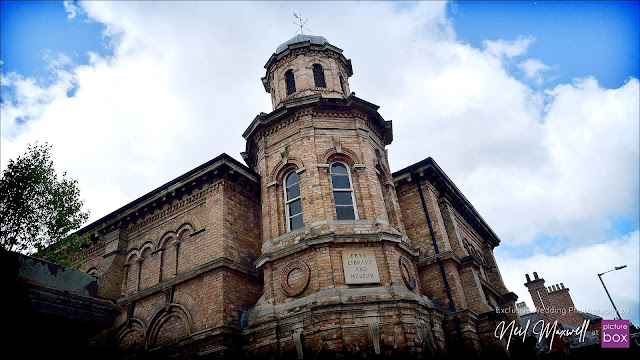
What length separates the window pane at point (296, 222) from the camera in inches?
520

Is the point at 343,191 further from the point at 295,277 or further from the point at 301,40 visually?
the point at 301,40

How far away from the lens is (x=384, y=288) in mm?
11242

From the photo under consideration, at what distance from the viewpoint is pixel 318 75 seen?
719 inches

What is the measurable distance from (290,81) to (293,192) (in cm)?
679

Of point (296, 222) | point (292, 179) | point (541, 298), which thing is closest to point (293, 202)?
point (296, 222)

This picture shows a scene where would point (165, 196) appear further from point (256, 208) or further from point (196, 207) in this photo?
point (256, 208)

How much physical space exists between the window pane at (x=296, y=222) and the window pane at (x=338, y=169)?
78.9 inches

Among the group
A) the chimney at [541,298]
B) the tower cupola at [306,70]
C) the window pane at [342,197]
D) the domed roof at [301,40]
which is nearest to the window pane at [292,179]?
the window pane at [342,197]

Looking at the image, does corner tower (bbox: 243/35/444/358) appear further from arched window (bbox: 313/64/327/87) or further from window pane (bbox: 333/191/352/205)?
arched window (bbox: 313/64/327/87)

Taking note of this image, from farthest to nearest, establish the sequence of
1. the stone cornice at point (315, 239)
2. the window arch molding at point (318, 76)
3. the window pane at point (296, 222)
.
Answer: the window arch molding at point (318, 76)
the window pane at point (296, 222)
the stone cornice at point (315, 239)

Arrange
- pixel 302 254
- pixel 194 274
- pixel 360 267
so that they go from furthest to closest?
pixel 194 274
pixel 302 254
pixel 360 267

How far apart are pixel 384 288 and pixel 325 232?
2.34 m

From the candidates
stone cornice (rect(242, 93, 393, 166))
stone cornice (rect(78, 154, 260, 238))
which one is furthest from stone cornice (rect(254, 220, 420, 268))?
stone cornice (rect(242, 93, 393, 166))

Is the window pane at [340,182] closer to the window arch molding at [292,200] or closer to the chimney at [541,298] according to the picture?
the window arch molding at [292,200]
